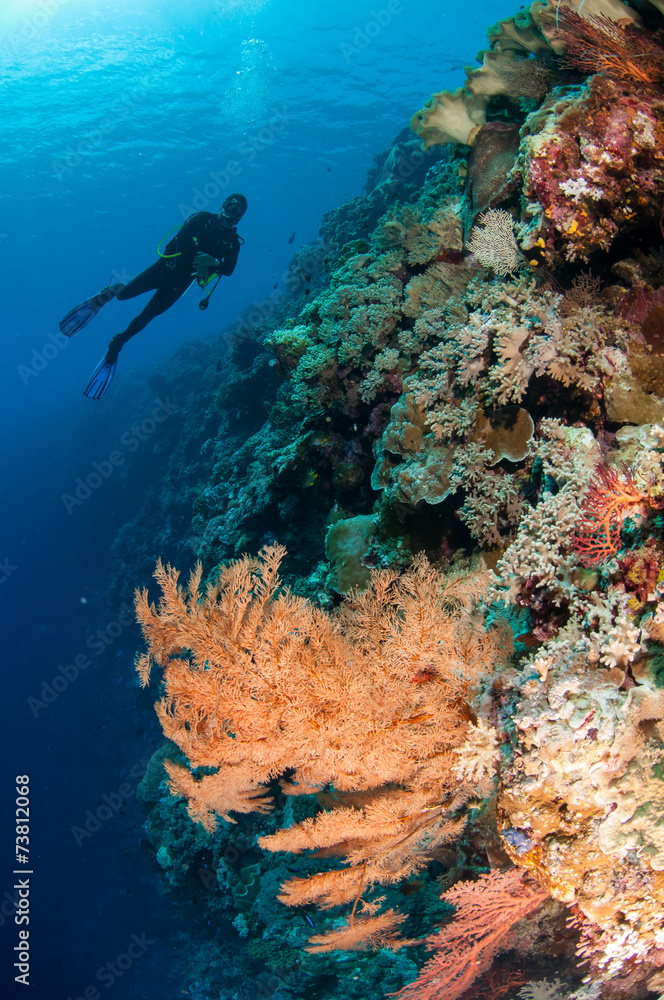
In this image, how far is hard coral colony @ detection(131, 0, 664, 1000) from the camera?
2.12 m

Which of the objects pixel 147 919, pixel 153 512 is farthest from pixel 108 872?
pixel 153 512

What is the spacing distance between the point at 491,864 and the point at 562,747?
4.92 feet

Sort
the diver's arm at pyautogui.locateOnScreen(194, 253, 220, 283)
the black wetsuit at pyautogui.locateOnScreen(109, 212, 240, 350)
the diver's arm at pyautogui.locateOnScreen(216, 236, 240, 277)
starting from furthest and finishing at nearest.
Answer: the black wetsuit at pyautogui.locateOnScreen(109, 212, 240, 350)
the diver's arm at pyautogui.locateOnScreen(216, 236, 240, 277)
the diver's arm at pyautogui.locateOnScreen(194, 253, 220, 283)

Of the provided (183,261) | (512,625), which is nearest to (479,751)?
(512,625)

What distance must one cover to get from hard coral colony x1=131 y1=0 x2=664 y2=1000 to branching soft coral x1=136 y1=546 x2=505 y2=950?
2 centimetres

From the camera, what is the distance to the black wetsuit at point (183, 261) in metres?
9.46

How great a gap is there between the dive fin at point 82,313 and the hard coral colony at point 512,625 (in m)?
8.42

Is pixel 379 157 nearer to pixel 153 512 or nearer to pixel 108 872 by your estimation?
pixel 153 512

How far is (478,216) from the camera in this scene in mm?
4699

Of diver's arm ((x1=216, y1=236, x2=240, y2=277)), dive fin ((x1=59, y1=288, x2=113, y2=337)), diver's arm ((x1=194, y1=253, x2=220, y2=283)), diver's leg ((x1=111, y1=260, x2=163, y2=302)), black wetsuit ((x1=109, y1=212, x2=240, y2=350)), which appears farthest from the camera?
diver's leg ((x1=111, y1=260, x2=163, y2=302))

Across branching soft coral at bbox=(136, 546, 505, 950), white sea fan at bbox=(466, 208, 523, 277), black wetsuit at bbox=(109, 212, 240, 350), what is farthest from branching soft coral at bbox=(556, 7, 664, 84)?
black wetsuit at bbox=(109, 212, 240, 350)

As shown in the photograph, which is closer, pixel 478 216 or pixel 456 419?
pixel 456 419

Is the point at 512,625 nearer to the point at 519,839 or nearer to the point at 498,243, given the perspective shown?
the point at 519,839

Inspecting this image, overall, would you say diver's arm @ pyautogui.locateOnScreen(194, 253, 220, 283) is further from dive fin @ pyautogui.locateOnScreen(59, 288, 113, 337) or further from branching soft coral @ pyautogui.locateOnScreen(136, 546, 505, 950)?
branching soft coral @ pyautogui.locateOnScreen(136, 546, 505, 950)
